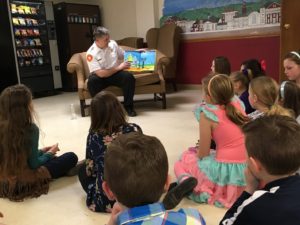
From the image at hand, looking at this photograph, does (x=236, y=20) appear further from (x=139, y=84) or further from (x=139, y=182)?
(x=139, y=182)

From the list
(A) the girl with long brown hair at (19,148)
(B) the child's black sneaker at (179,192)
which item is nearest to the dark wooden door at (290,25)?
(B) the child's black sneaker at (179,192)

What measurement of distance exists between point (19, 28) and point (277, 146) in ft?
19.3

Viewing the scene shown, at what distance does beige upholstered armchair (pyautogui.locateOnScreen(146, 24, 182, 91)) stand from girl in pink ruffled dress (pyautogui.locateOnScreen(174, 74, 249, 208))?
3.84 meters

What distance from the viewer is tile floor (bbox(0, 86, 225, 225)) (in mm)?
1786

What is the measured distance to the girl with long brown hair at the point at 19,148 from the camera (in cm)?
192

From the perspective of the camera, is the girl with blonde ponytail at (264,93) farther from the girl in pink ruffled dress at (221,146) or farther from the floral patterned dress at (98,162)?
the floral patterned dress at (98,162)

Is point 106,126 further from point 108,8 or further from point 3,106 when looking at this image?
point 108,8

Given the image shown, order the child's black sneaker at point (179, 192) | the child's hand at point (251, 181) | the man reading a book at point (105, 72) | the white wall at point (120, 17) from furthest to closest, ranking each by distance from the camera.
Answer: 1. the white wall at point (120, 17)
2. the man reading a book at point (105, 72)
3. the child's black sneaker at point (179, 192)
4. the child's hand at point (251, 181)

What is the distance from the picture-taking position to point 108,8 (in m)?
6.93

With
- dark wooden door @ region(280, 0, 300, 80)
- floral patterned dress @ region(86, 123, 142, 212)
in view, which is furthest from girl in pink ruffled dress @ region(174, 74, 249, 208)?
dark wooden door @ region(280, 0, 300, 80)

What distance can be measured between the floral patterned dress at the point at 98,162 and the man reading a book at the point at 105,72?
2310 mm

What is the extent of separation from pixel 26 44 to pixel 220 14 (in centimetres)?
338

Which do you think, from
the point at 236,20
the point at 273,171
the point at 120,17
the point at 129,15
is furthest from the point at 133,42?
the point at 273,171

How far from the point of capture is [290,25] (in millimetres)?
4348
